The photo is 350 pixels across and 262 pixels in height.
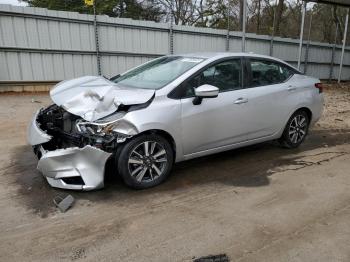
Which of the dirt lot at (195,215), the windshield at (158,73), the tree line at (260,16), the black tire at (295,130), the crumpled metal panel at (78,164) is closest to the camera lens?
the dirt lot at (195,215)

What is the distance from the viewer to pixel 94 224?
11.3 ft

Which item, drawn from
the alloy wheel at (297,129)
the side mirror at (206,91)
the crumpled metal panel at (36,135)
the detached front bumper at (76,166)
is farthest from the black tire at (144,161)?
the alloy wheel at (297,129)

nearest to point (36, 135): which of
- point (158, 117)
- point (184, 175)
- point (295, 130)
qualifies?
point (158, 117)

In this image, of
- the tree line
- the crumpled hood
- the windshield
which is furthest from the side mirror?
the tree line

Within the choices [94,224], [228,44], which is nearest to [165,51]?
[228,44]

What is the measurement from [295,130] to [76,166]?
3.81 meters

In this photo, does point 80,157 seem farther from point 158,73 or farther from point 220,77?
→ point 220,77

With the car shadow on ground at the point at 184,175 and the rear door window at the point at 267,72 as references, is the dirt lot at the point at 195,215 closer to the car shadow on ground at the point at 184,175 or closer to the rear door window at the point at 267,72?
the car shadow on ground at the point at 184,175

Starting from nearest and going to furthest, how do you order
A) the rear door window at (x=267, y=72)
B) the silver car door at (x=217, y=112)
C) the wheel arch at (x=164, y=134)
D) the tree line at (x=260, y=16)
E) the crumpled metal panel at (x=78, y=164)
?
1. the crumpled metal panel at (x=78, y=164)
2. the wheel arch at (x=164, y=134)
3. the silver car door at (x=217, y=112)
4. the rear door window at (x=267, y=72)
5. the tree line at (x=260, y=16)

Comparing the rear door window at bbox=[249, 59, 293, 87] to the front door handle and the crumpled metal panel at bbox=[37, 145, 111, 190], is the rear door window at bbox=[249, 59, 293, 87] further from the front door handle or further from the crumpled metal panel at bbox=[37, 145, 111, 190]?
the crumpled metal panel at bbox=[37, 145, 111, 190]

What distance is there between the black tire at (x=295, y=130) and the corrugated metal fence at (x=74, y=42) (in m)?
8.24

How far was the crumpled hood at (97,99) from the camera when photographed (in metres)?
4.04

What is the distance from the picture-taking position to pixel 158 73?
196 inches

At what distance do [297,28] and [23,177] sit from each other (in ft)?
72.1
